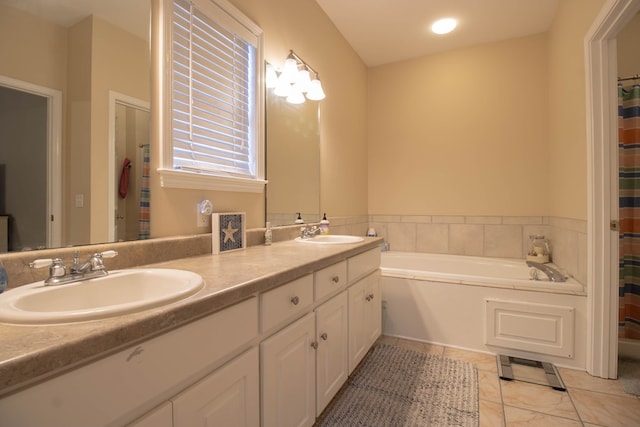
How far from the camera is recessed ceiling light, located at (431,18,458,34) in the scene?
8.66ft

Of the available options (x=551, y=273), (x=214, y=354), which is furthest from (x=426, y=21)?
(x=214, y=354)

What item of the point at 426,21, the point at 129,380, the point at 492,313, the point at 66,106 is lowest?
the point at 492,313

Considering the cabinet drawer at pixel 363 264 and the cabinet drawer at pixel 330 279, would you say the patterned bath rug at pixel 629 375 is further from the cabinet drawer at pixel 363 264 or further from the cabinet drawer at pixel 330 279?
the cabinet drawer at pixel 330 279

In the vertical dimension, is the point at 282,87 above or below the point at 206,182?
above

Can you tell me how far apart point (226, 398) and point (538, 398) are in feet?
5.74

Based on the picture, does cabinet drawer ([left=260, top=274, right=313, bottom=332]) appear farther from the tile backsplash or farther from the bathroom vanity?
the tile backsplash

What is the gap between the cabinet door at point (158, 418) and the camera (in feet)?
2.02

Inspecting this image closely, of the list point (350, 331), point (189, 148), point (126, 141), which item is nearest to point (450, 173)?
point (350, 331)

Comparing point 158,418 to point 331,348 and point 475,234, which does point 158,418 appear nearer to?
point 331,348

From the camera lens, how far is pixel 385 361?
6.79 feet

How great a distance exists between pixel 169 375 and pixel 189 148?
3.32 ft

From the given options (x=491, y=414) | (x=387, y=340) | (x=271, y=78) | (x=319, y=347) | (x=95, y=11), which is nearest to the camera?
(x=95, y=11)

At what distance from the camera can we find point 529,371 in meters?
1.97

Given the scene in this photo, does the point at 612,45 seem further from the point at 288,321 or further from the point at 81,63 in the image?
the point at 81,63
